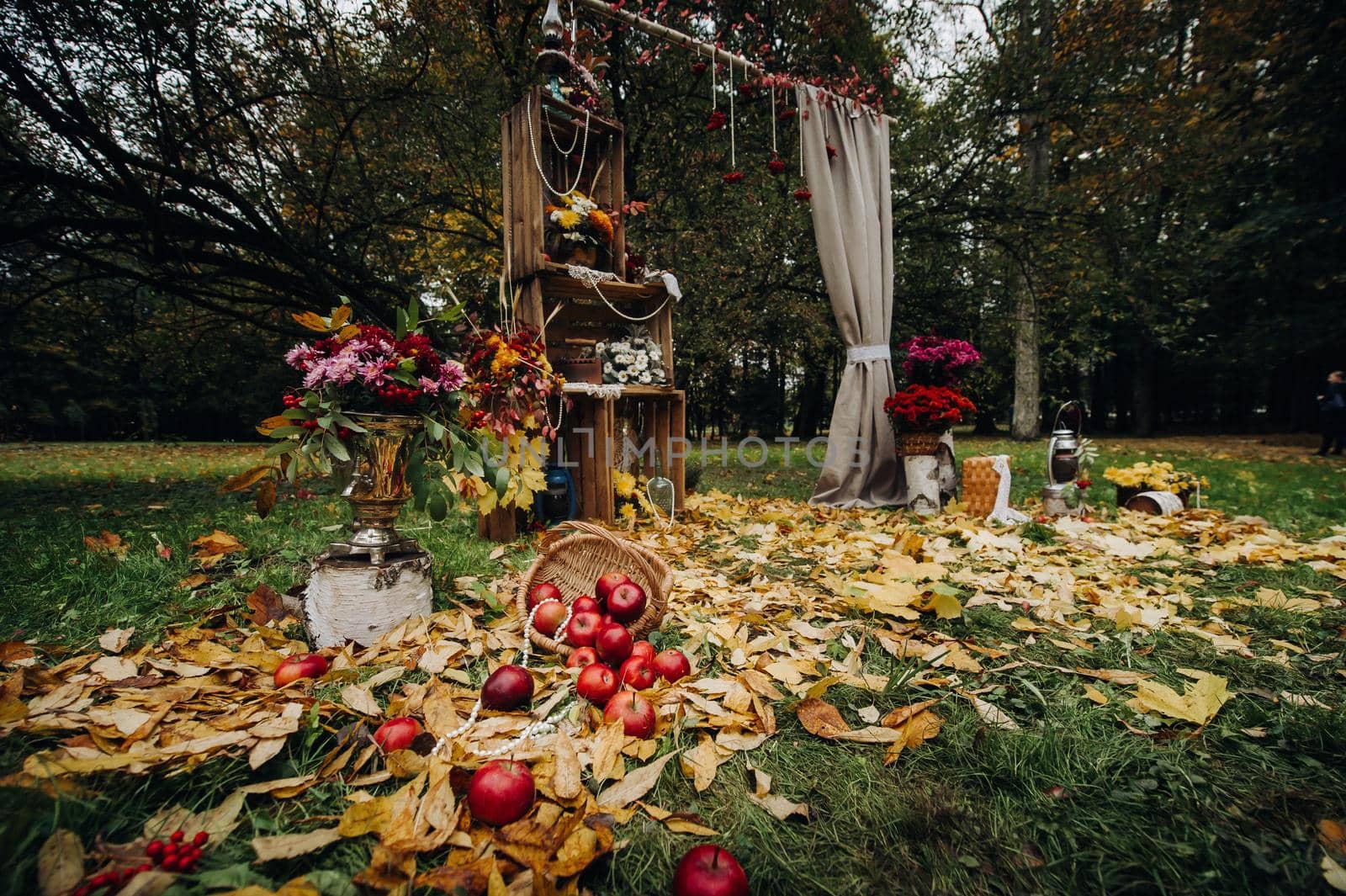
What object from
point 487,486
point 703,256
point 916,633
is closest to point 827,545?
point 916,633

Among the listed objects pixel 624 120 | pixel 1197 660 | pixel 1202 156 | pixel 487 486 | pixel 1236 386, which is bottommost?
pixel 1197 660

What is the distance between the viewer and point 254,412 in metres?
17.5

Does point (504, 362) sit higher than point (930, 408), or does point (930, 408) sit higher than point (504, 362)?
point (504, 362)

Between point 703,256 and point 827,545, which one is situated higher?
point 703,256

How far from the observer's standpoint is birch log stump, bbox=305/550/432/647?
1.81 meters

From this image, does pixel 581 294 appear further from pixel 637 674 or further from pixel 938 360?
pixel 637 674

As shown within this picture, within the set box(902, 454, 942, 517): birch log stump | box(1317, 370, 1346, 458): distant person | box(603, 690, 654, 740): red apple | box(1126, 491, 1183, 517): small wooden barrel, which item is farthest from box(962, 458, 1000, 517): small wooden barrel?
box(1317, 370, 1346, 458): distant person

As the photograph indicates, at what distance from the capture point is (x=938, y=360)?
438cm

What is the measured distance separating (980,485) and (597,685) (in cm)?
358

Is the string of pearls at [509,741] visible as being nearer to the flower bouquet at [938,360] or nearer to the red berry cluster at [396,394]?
the red berry cluster at [396,394]

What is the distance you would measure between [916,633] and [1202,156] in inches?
277

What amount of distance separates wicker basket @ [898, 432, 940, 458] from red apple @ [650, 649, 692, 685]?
338cm

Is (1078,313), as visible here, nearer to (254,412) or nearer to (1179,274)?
(1179,274)

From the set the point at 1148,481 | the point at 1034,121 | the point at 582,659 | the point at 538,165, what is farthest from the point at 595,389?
the point at 1034,121
